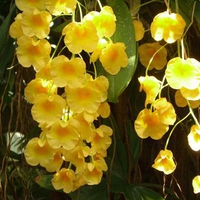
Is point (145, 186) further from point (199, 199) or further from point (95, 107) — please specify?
point (95, 107)

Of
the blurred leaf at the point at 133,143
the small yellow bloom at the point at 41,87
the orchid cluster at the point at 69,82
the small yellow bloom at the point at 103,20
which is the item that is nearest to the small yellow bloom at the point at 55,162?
the orchid cluster at the point at 69,82

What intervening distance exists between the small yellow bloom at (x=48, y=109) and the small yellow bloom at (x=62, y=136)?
1cm

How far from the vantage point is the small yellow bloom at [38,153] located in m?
0.84

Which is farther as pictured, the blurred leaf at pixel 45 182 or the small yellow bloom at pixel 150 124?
the blurred leaf at pixel 45 182

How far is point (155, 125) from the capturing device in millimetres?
811

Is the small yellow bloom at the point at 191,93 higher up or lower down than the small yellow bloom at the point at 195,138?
higher up

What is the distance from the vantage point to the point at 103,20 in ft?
2.62

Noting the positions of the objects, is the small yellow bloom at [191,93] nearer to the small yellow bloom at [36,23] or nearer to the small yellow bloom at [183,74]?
the small yellow bloom at [183,74]

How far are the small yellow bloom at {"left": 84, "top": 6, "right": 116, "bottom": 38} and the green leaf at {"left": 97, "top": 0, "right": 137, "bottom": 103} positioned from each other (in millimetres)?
76

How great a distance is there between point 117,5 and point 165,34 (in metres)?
0.15

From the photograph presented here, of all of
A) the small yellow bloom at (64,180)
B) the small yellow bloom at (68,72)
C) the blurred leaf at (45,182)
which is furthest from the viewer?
the blurred leaf at (45,182)

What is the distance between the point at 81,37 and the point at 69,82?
0.07m

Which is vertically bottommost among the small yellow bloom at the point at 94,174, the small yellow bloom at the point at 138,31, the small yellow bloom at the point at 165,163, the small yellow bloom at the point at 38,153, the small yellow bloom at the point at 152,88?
the small yellow bloom at the point at 94,174

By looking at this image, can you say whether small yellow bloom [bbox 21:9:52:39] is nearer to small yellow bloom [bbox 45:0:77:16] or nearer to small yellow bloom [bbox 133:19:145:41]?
small yellow bloom [bbox 45:0:77:16]
